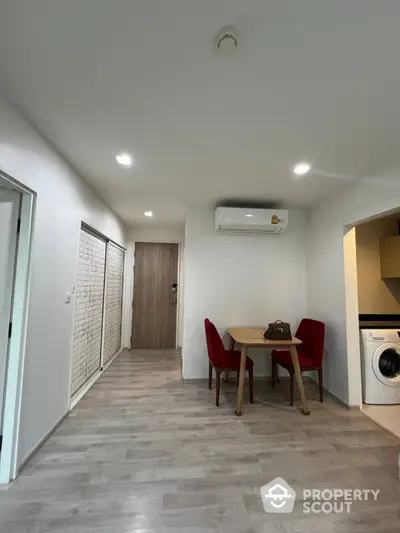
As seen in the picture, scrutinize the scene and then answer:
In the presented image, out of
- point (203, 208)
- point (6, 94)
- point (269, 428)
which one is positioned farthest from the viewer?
point (203, 208)

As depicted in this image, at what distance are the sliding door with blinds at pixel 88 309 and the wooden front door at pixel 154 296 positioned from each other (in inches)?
60.2

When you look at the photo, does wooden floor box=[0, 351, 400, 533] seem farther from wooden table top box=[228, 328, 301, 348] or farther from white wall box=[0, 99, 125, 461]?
wooden table top box=[228, 328, 301, 348]

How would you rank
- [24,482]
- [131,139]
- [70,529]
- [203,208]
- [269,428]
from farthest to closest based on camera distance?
1. [203,208]
2. [269,428]
3. [131,139]
4. [24,482]
5. [70,529]

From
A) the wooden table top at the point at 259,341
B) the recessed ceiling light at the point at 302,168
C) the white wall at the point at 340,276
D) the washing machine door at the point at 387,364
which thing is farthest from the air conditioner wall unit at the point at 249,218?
the washing machine door at the point at 387,364

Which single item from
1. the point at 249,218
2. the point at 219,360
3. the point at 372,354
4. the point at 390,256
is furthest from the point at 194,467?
the point at 390,256

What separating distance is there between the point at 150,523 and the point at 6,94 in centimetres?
260

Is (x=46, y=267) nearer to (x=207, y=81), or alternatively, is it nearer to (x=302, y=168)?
(x=207, y=81)

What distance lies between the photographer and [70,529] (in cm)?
136

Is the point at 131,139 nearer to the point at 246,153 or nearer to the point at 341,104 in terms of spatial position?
the point at 246,153

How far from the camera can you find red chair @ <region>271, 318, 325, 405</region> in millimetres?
2830

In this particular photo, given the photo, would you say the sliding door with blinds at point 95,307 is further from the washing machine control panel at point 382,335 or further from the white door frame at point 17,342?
the washing machine control panel at point 382,335

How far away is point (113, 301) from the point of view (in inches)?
173

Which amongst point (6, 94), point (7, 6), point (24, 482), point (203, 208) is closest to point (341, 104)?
point (7, 6)

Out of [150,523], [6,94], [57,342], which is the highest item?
[6,94]
